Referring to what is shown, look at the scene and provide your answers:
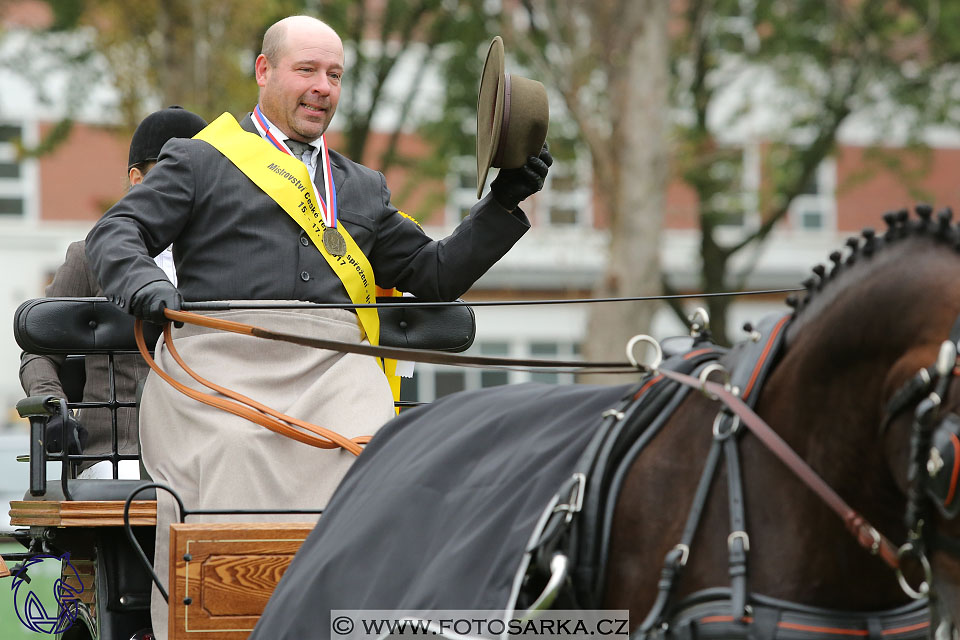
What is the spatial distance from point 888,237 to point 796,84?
1550 cm

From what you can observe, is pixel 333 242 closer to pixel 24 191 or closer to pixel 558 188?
pixel 558 188

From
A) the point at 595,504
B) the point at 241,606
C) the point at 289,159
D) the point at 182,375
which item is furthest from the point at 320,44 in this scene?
the point at 595,504

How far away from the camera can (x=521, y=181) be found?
11.7 ft

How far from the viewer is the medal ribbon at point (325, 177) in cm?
380

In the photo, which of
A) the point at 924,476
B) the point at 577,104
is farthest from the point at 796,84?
the point at 924,476

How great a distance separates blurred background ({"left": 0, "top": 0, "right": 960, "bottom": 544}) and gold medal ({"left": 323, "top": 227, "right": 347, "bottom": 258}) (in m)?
7.03

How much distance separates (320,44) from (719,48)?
14.4m

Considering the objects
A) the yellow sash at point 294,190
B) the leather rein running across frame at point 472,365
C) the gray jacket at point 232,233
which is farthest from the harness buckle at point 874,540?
the yellow sash at point 294,190

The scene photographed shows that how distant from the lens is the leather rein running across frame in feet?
6.56

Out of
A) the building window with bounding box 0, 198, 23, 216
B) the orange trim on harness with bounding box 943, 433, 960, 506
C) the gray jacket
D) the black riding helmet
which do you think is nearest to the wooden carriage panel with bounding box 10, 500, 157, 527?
the gray jacket

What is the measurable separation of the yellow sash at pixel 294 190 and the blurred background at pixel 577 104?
22.9ft

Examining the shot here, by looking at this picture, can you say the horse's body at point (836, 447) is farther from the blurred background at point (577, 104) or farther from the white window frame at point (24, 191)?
the white window frame at point (24, 191)

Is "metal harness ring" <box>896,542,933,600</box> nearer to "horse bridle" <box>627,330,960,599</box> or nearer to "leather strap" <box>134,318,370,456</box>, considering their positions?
"horse bridle" <box>627,330,960,599</box>

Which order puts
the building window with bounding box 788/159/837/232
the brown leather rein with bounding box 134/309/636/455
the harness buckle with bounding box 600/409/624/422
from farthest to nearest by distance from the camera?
the building window with bounding box 788/159/837/232 < the brown leather rein with bounding box 134/309/636/455 < the harness buckle with bounding box 600/409/624/422
